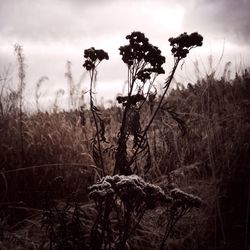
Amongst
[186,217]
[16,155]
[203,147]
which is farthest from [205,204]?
[16,155]

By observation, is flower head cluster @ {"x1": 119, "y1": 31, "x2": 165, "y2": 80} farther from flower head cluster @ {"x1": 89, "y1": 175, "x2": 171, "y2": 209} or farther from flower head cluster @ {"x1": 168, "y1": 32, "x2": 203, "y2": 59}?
flower head cluster @ {"x1": 89, "y1": 175, "x2": 171, "y2": 209}

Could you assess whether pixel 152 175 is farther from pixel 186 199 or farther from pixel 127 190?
pixel 127 190

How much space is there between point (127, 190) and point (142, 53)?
1152 mm

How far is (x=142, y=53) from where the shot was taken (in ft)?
9.82

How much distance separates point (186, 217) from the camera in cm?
404

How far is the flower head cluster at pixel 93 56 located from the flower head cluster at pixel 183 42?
0.59 m

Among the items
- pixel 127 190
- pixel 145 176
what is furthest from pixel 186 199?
pixel 145 176

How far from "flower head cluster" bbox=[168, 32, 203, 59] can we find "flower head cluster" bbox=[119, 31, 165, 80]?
13cm

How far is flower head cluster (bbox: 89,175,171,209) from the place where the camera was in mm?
2338

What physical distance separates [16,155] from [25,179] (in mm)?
454

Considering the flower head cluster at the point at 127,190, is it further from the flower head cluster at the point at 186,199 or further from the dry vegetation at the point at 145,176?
the dry vegetation at the point at 145,176

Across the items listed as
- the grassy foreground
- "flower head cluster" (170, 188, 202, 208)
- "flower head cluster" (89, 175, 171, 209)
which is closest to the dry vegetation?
the grassy foreground

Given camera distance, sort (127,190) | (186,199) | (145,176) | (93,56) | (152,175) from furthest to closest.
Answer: (152,175) < (145,176) < (93,56) < (186,199) < (127,190)

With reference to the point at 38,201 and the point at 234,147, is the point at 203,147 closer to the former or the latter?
the point at 234,147
